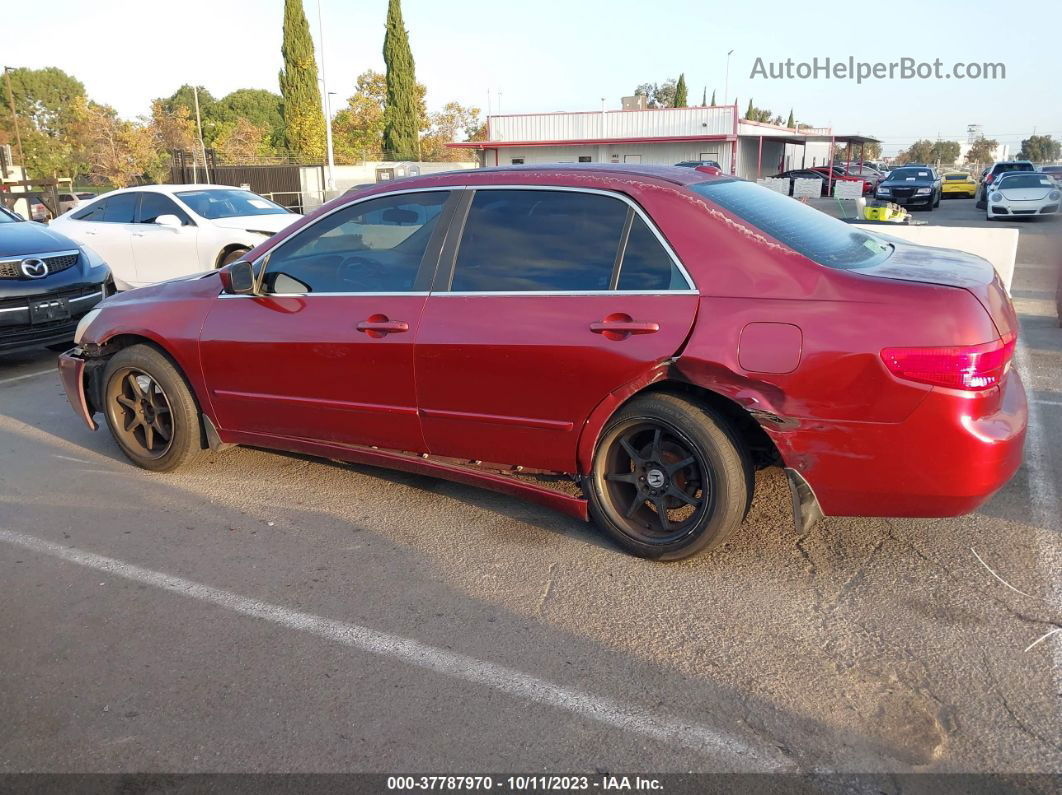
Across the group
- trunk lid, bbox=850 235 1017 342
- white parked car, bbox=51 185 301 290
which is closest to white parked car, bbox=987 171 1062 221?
white parked car, bbox=51 185 301 290

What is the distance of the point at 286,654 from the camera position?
3090 mm

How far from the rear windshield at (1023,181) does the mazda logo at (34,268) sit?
2457cm

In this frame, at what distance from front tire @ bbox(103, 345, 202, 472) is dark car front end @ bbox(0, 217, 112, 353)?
3.11 meters

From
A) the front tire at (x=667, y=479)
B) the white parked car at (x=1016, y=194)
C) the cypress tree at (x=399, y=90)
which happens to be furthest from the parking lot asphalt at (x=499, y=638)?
the cypress tree at (x=399, y=90)

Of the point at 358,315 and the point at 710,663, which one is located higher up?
the point at 358,315

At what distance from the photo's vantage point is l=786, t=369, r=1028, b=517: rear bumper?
10.1 feet

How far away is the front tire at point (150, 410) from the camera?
189 inches

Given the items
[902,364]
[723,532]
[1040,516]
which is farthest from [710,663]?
[1040,516]

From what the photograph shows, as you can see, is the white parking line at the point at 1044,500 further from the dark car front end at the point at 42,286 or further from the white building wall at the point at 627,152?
the white building wall at the point at 627,152

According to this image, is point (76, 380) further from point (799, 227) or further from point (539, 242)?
point (799, 227)

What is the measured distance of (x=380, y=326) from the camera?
13.1ft

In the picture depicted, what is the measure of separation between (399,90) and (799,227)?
4786 centimetres

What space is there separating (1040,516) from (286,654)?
3.51 m

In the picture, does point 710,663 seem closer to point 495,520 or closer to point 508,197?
point 495,520
